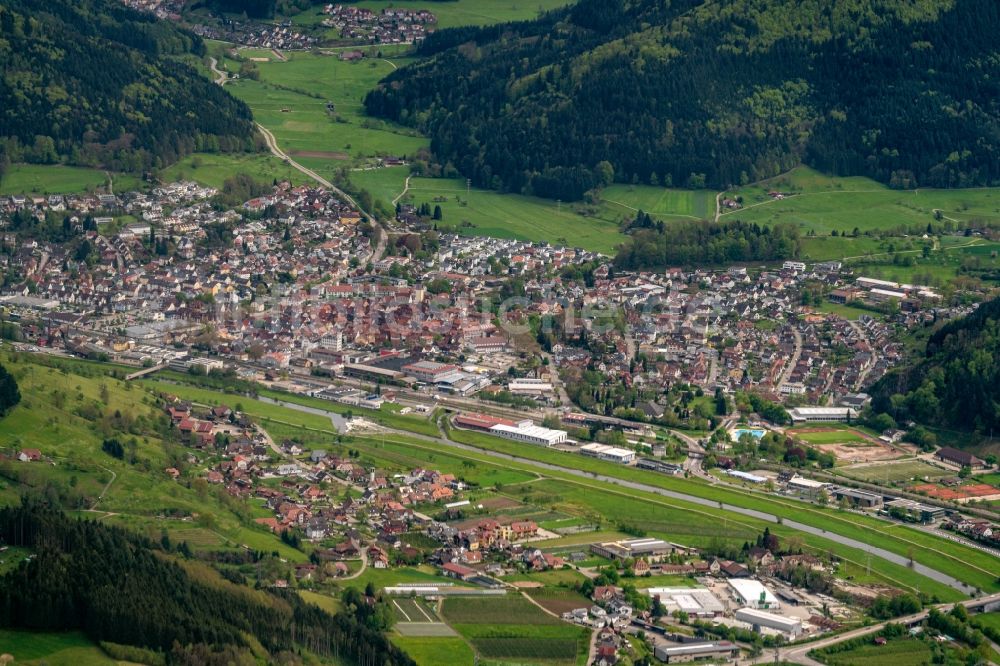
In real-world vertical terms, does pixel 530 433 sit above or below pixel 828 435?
below

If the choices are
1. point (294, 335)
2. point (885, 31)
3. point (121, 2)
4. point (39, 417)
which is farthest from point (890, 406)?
point (121, 2)

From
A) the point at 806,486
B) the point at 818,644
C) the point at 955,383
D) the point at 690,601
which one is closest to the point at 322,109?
the point at 955,383

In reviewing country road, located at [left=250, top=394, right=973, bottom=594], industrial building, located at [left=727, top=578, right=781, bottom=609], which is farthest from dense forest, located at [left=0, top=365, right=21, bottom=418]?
industrial building, located at [left=727, top=578, right=781, bottom=609]

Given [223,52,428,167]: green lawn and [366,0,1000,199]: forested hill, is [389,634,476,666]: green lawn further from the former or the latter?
[223,52,428,167]: green lawn

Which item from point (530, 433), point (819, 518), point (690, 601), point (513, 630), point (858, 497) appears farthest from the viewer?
point (530, 433)

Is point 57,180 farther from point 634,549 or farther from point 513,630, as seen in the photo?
point 513,630

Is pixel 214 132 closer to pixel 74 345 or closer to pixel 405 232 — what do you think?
pixel 405 232

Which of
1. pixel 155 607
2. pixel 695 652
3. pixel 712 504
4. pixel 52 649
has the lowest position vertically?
pixel 52 649
